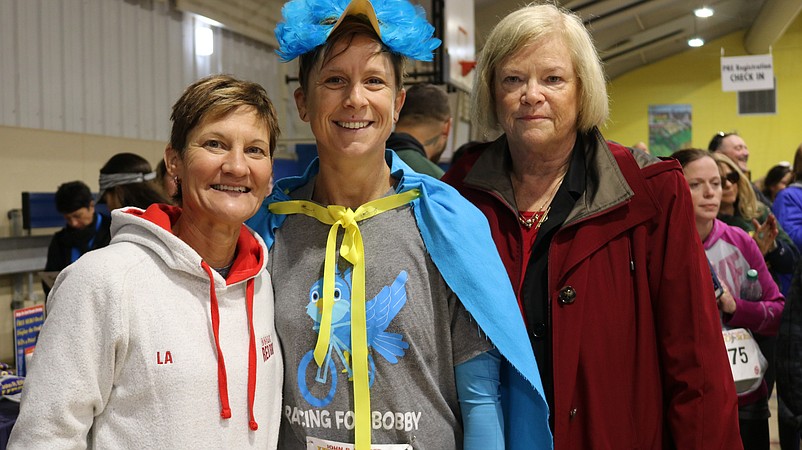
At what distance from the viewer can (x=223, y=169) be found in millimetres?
1471

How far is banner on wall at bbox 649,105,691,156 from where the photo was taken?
11664 millimetres

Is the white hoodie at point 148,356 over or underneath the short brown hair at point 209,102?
underneath

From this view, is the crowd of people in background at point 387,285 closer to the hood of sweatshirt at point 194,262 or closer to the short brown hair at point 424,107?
the hood of sweatshirt at point 194,262

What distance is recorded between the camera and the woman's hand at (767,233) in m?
3.49

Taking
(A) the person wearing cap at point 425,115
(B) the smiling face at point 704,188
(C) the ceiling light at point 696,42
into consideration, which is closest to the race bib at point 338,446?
(B) the smiling face at point 704,188

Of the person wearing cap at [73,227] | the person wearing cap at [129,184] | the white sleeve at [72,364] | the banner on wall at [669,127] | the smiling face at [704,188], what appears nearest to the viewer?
the white sleeve at [72,364]

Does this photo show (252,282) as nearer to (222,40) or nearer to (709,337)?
(709,337)

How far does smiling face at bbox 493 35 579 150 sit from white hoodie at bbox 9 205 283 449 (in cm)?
73

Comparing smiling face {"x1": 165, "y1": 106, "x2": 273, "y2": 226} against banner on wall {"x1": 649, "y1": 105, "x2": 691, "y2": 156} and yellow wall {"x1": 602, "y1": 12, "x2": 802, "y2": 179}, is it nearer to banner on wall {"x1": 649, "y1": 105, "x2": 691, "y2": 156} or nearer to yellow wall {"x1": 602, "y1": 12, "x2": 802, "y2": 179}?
yellow wall {"x1": 602, "y1": 12, "x2": 802, "y2": 179}

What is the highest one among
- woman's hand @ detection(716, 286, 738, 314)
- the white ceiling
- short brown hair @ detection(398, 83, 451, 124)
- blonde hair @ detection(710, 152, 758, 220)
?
the white ceiling

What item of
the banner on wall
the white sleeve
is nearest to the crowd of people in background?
the white sleeve

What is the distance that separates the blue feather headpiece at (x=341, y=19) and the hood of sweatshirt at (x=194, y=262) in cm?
45

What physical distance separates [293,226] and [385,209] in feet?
0.72

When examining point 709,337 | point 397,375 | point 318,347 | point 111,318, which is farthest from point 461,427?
point 111,318
